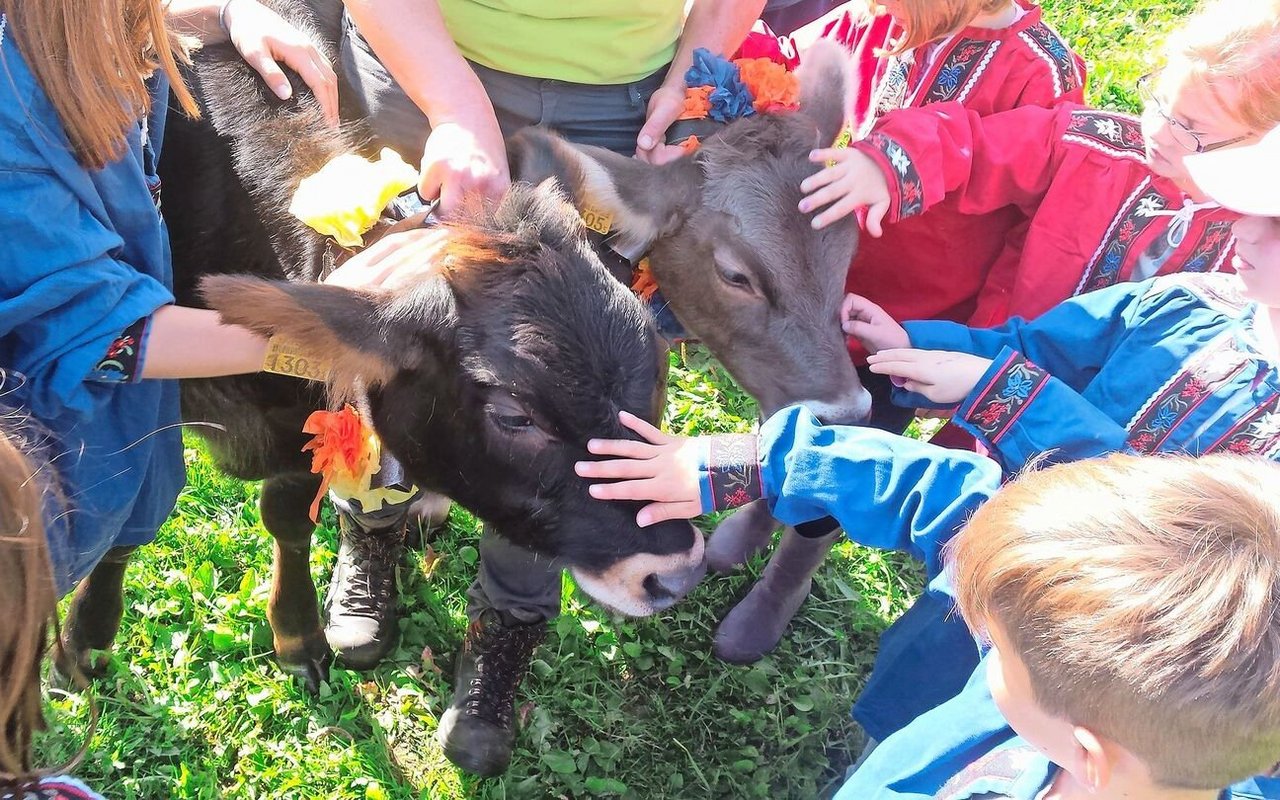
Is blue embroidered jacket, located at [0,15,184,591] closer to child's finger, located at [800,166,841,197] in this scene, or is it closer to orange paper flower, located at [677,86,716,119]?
orange paper flower, located at [677,86,716,119]

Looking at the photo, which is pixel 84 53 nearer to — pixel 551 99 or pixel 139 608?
pixel 551 99

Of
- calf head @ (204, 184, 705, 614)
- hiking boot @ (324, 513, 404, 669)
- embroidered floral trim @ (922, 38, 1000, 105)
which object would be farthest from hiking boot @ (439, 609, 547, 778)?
embroidered floral trim @ (922, 38, 1000, 105)

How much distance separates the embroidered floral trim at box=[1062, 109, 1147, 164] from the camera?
3180 millimetres

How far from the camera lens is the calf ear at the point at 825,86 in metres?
4.01

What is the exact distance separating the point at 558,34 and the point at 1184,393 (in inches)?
93.7

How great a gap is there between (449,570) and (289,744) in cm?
98

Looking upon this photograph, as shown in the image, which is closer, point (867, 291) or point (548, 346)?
point (548, 346)

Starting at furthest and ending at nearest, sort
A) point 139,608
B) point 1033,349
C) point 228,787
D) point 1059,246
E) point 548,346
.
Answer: point 139,608, point 228,787, point 1059,246, point 1033,349, point 548,346

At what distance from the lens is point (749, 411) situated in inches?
Answer: 207

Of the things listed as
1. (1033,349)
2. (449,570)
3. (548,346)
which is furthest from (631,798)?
(1033,349)

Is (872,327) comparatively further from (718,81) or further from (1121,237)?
(718,81)

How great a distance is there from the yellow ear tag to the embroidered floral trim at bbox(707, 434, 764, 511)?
58.1 inches

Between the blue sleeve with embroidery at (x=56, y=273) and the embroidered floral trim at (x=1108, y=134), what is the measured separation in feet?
9.58

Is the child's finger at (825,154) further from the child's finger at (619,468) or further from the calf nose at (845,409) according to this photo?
the child's finger at (619,468)
